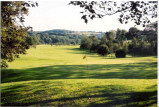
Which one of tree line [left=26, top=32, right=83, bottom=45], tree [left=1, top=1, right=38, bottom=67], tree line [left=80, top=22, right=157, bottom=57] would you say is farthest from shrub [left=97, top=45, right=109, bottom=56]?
tree [left=1, top=1, right=38, bottom=67]

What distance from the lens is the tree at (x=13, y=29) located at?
5629 millimetres

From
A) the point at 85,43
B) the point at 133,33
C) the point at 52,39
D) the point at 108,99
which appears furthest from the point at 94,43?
the point at 108,99

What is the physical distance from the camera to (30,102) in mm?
4680

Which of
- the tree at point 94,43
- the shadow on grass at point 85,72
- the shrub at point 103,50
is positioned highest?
the tree at point 94,43

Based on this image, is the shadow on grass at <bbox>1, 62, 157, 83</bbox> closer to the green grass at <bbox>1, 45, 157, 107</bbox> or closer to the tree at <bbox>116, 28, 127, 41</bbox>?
the green grass at <bbox>1, 45, 157, 107</bbox>

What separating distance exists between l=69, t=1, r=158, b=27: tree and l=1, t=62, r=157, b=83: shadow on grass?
174 centimetres

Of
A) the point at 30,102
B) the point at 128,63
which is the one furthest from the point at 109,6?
the point at 30,102

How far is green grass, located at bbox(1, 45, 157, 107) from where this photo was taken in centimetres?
457

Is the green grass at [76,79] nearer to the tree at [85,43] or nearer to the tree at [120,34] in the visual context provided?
the tree at [85,43]

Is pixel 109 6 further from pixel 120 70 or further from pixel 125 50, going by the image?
pixel 120 70

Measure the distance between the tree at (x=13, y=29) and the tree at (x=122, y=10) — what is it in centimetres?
180

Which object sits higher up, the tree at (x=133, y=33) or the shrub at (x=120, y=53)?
the tree at (x=133, y=33)

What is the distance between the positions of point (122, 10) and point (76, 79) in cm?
278

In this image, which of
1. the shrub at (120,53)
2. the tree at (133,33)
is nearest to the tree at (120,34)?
the tree at (133,33)
